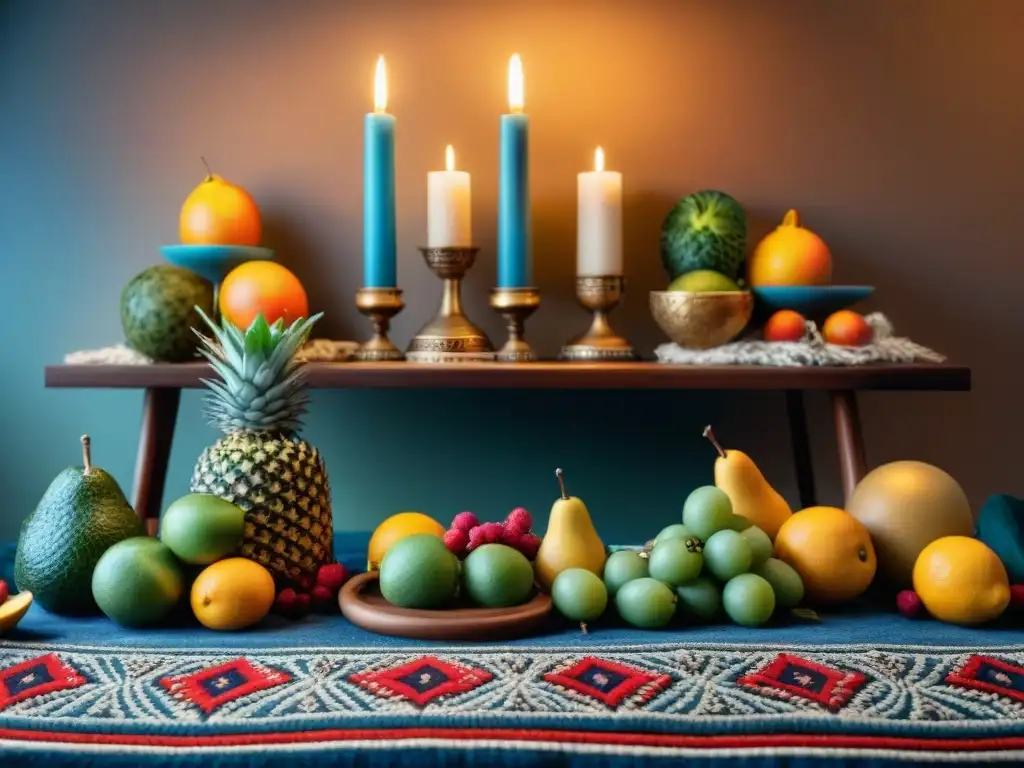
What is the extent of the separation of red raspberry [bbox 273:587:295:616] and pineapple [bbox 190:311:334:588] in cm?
2

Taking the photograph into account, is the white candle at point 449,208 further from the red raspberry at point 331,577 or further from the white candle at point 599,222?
the red raspberry at point 331,577

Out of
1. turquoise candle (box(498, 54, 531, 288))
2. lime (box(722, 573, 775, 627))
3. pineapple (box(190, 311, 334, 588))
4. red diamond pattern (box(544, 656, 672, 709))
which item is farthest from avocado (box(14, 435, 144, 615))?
turquoise candle (box(498, 54, 531, 288))

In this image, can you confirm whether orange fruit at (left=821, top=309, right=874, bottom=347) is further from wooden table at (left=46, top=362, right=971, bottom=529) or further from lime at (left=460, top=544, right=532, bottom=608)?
lime at (left=460, top=544, right=532, bottom=608)

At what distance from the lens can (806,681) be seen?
73 centimetres

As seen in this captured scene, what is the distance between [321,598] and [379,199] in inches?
30.9

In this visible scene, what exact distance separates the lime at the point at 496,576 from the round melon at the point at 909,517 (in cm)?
34

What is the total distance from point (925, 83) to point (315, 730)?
1.49 meters

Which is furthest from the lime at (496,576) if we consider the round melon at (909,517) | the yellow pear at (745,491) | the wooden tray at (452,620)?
the round melon at (909,517)

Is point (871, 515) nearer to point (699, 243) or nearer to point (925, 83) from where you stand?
point (699, 243)

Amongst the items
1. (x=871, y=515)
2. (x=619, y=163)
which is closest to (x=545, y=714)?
(x=871, y=515)

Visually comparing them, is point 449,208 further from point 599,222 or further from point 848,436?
point 848,436

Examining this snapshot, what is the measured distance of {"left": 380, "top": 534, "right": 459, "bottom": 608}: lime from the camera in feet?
2.75

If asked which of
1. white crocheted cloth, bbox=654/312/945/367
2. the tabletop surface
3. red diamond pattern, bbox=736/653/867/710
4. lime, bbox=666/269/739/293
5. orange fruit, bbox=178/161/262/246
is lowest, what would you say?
red diamond pattern, bbox=736/653/867/710

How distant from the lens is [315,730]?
66cm
